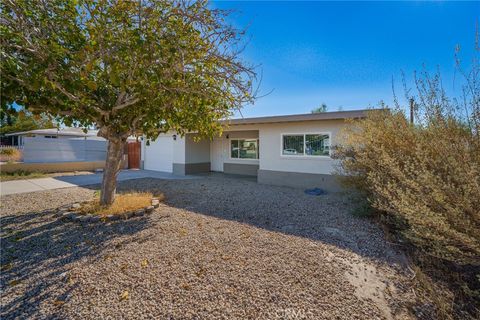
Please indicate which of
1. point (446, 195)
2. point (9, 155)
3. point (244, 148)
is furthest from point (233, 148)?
point (9, 155)

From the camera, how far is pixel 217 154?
53.1ft

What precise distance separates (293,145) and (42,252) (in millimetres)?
9286

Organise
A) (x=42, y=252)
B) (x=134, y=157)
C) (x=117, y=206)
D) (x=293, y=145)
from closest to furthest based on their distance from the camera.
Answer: (x=42, y=252) < (x=117, y=206) < (x=293, y=145) < (x=134, y=157)

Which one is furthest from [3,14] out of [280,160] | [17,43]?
[280,160]

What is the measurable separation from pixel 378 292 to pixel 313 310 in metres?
1.07

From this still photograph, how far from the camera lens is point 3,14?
3.82 meters

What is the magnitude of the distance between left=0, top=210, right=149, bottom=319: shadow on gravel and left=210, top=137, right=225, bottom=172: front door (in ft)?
34.2

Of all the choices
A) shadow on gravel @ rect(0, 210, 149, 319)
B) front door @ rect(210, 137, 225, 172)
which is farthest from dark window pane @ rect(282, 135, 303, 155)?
shadow on gravel @ rect(0, 210, 149, 319)

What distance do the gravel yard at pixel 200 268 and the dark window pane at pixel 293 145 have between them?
4991mm

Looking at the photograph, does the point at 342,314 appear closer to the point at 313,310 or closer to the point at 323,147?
the point at 313,310

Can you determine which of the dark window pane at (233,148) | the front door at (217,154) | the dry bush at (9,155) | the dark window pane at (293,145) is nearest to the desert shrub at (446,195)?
the dark window pane at (293,145)

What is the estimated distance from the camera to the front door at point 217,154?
15938 millimetres

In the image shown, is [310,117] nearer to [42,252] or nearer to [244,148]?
[244,148]

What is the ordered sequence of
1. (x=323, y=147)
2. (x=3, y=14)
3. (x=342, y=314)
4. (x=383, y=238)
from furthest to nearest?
(x=323, y=147)
(x=383, y=238)
(x=3, y=14)
(x=342, y=314)
